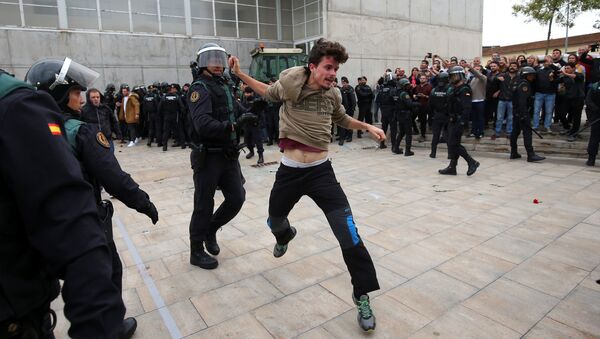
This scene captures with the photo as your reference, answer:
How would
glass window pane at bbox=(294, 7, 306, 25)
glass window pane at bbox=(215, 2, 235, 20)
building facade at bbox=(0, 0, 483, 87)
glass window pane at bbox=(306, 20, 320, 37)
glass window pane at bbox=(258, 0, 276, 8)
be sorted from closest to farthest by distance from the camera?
1. building facade at bbox=(0, 0, 483, 87)
2. glass window pane at bbox=(306, 20, 320, 37)
3. glass window pane at bbox=(215, 2, 235, 20)
4. glass window pane at bbox=(294, 7, 306, 25)
5. glass window pane at bbox=(258, 0, 276, 8)

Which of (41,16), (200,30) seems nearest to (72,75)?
(41,16)

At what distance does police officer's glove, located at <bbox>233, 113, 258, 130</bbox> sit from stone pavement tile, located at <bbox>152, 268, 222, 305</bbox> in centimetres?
140

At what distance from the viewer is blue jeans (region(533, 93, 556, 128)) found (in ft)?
31.5

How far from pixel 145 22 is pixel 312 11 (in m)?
7.31

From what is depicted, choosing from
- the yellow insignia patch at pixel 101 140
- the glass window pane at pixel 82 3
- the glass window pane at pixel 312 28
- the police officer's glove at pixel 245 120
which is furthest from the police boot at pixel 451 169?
the glass window pane at pixel 82 3

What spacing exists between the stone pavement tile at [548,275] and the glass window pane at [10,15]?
17.3 metres

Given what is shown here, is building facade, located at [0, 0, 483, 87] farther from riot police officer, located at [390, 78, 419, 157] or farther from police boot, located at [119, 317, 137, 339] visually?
police boot, located at [119, 317, 137, 339]

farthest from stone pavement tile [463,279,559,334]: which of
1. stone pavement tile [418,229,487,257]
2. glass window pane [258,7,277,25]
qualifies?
glass window pane [258,7,277,25]

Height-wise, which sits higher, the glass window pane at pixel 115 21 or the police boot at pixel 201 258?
the glass window pane at pixel 115 21

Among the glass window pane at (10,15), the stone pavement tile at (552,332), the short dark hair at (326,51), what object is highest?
the glass window pane at (10,15)

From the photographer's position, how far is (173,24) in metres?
17.1

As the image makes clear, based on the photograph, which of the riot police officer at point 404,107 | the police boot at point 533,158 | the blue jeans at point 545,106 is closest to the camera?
the police boot at point 533,158

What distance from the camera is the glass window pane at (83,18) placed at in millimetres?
15078

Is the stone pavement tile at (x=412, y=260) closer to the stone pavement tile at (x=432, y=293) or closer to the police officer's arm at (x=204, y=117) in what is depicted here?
the stone pavement tile at (x=432, y=293)
